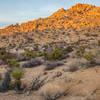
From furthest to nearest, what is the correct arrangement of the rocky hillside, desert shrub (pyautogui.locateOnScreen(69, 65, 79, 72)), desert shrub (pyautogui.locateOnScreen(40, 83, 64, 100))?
1. the rocky hillside
2. desert shrub (pyautogui.locateOnScreen(69, 65, 79, 72))
3. desert shrub (pyautogui.locateOnScreen(40, 83, 64, 100))

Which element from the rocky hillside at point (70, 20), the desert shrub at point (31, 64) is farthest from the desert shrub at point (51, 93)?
the rocky hillside at point (70, 20)

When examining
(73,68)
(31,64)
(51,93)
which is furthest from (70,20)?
(51,93)

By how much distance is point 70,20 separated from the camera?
4341cm

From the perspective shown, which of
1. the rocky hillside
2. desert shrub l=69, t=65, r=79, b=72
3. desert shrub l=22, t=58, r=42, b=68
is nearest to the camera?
desert shrub l=69, t=65, r=79, b=72

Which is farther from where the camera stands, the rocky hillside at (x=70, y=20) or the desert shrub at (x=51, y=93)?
the rocky hillside at (x=70, y=20)

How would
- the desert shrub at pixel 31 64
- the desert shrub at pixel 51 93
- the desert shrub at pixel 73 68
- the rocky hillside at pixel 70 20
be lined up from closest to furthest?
1. the desert shrub at pixel 51 93
2. the desert shrub at pixel 73 68
3. the desert shrub at pixel 31 64
4. the rocky hillside at pixel 70 20

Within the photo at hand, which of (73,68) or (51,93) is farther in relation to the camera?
(73,68)

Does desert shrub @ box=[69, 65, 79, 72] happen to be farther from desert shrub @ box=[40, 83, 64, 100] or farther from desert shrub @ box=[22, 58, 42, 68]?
desert shrub @ box=[22, 58, 42, 68]

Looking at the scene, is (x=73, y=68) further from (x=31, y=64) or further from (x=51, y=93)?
(x=31, y=64)

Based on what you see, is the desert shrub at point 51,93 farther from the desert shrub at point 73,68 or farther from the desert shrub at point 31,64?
the desert shrub at point 31,64

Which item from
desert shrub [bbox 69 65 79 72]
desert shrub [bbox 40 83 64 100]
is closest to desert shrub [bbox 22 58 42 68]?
desert shrub [bbox 69 65 79 72]

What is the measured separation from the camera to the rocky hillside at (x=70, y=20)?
3919 centimetres

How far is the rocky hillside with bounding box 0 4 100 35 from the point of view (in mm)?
39188

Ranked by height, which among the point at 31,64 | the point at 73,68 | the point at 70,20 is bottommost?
the point at 31,64
